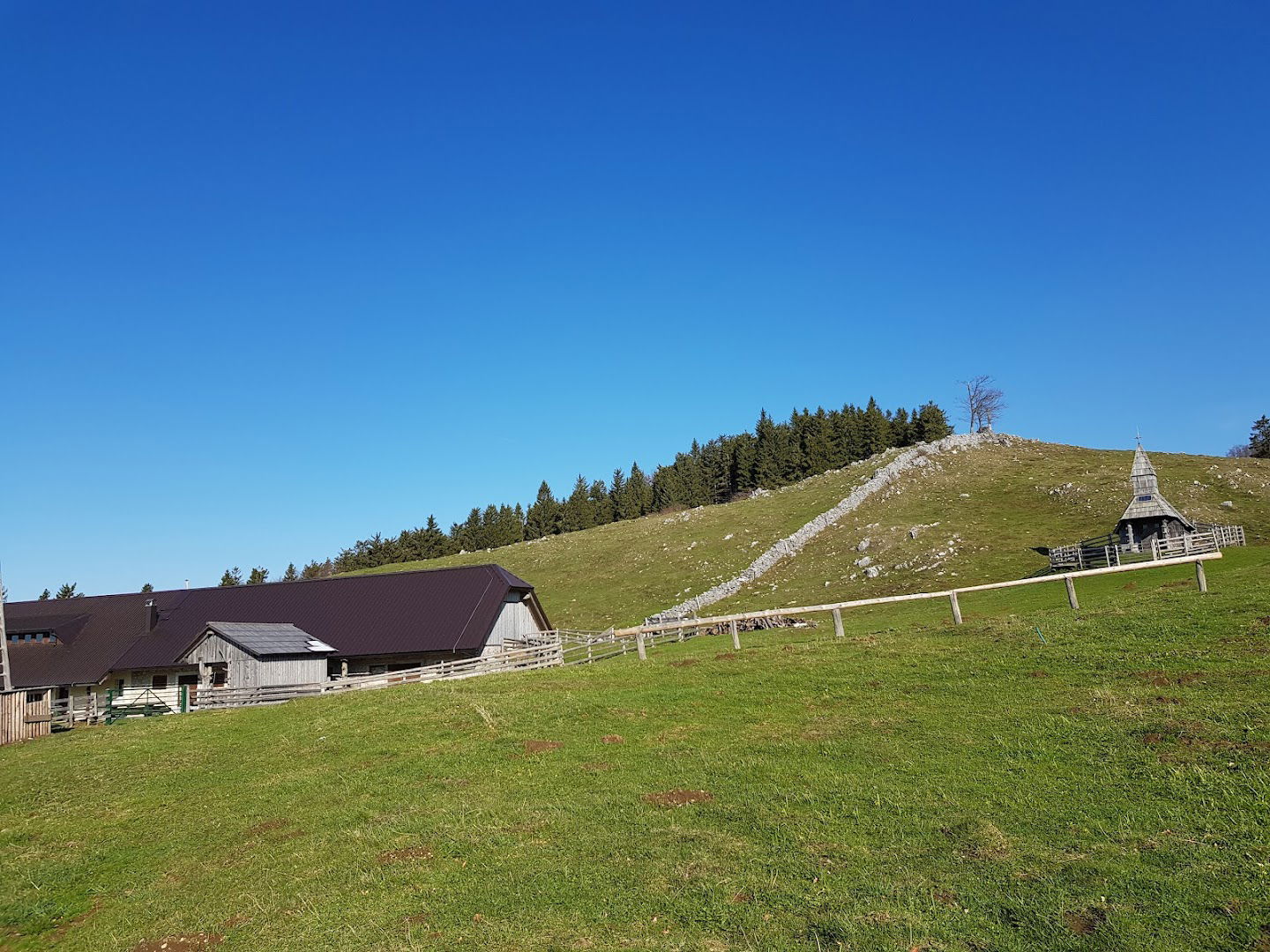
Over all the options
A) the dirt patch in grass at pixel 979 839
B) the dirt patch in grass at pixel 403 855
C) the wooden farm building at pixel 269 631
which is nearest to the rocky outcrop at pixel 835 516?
the wooden farm building at pixel 269 631

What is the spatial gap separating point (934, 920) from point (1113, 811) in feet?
13.4

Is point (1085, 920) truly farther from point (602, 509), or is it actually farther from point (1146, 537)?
point (602, 509)

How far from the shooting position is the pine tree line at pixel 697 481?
387ft

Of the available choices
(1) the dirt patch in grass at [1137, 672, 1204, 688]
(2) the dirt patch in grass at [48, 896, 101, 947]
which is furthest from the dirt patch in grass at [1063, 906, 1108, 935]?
(2) the dirt patch in grass at [48, 896, 101, 947]

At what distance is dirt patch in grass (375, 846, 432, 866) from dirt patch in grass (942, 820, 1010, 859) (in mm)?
7777

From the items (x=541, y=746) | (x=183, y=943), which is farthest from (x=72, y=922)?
(x=541, y=746)

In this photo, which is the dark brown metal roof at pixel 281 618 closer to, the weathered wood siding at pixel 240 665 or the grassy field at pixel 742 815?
the weathered wood siding at pixel 240 665

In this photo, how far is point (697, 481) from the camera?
430 ft

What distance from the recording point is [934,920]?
832 cm

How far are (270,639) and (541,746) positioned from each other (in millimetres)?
29548

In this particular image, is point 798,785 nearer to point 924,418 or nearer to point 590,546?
point 590,546

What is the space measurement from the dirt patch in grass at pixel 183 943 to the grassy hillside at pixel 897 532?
146 feet

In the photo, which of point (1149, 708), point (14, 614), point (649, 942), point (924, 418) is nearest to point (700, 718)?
point (1149, 708)

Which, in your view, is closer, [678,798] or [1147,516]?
[678,798]
